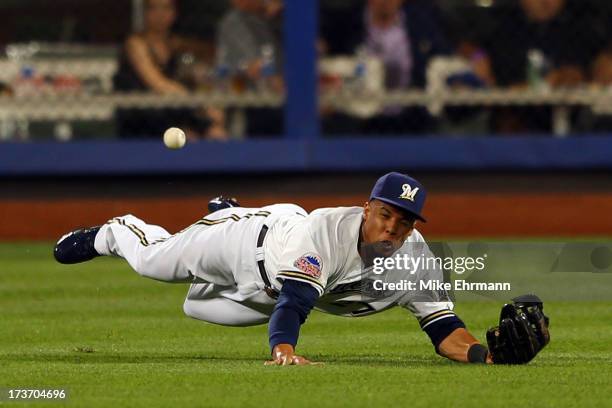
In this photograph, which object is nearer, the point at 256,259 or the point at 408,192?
the point at 408,192

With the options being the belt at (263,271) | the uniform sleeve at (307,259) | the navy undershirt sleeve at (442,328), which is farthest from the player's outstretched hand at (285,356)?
the navy undershirt sleeve at (442,328)

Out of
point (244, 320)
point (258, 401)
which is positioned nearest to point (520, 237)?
point (244, 320)

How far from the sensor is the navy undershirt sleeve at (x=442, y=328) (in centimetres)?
642

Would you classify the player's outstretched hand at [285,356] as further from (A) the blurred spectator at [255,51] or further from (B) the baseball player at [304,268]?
(A) the blurred spectator at [255,51]

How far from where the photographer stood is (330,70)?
1407cm

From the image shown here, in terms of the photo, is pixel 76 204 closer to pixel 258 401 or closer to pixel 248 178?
pixel 248 178

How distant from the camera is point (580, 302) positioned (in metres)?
9.12

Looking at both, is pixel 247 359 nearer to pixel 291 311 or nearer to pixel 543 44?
pixel 291 311

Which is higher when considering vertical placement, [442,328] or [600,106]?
[600,106]

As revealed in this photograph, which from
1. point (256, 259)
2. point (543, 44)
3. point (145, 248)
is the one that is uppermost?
point (543, 44)

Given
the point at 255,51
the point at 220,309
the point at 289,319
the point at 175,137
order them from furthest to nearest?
the point at 255,51 → the point at 175,137 → the point at 220,309 → the point at 289,319

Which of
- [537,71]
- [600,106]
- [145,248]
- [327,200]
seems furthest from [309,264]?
[600,106]

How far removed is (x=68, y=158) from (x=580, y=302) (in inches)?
255

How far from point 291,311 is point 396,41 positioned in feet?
26.1
